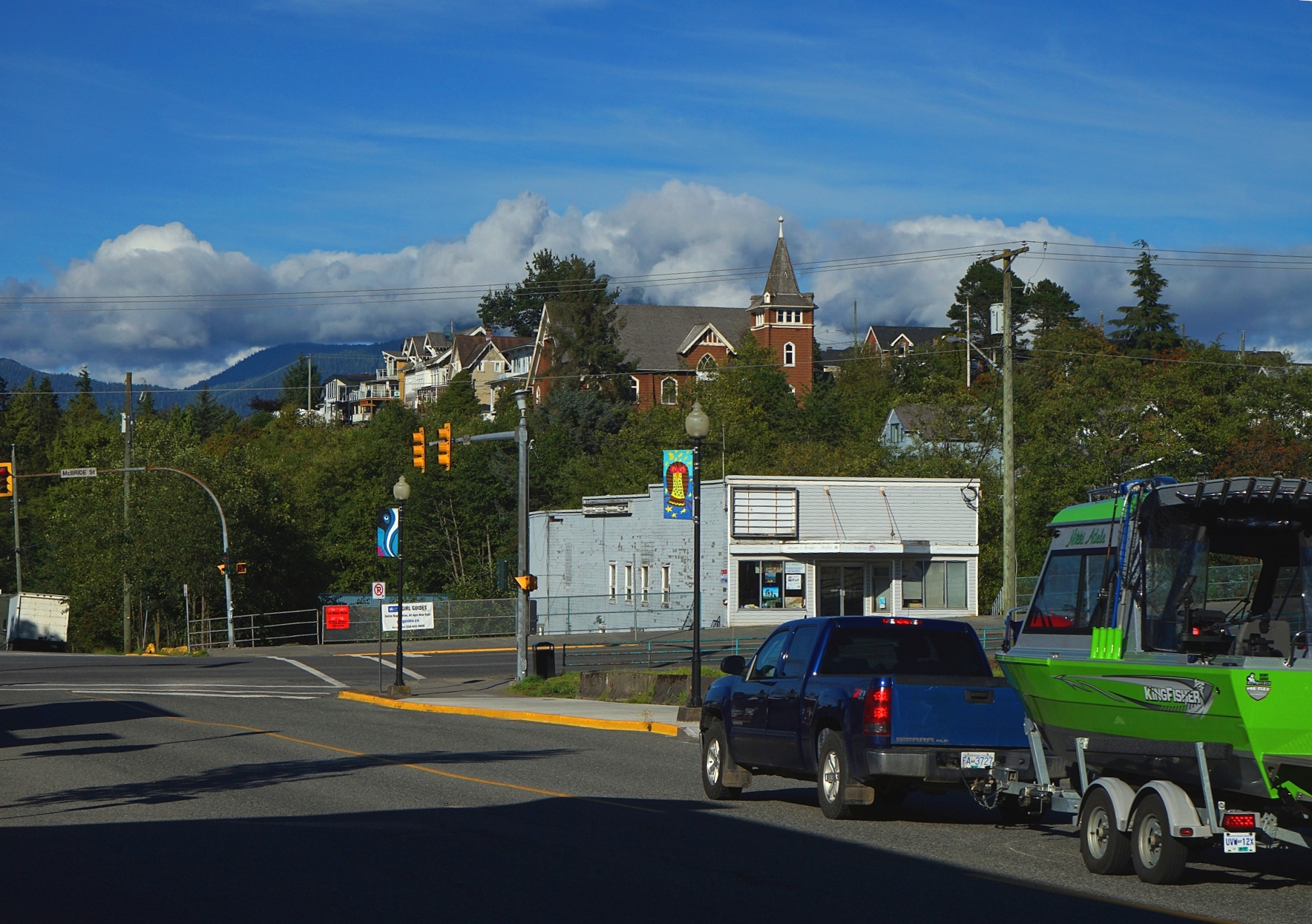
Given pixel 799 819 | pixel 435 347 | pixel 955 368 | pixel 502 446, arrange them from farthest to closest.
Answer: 1. pixel 435 347
2. pixel 955 368
3. pixel 502 446
4. pixel 799 819

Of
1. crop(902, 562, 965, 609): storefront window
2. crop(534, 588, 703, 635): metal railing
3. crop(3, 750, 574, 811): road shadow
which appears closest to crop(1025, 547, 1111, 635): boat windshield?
crop(3, 750, 574, 811): road shadow

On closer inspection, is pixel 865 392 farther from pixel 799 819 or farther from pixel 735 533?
pixel 799 819

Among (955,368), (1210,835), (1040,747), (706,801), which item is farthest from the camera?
(955,368)

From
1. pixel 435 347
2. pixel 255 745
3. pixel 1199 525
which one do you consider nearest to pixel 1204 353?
pixel 255 745

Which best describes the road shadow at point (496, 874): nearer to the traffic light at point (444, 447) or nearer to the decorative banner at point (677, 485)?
the traffic light at point (444, 447)

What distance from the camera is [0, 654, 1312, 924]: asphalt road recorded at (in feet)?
28.7

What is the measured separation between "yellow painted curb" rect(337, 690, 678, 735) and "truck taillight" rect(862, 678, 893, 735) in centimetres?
1141

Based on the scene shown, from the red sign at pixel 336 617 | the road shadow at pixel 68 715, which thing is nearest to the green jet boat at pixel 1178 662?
the road shadow at pixel 68 715

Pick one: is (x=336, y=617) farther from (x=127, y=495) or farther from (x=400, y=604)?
(x=400, y=604)

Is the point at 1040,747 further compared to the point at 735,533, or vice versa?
the point at 735,533

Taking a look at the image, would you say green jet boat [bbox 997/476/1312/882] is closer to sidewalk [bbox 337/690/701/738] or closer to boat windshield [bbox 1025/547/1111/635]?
boat windshield [bbox 1025/547/1111/635]

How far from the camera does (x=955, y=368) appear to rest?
11344 centimetres

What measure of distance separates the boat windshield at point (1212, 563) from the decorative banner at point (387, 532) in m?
30.4

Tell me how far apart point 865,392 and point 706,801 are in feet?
365
